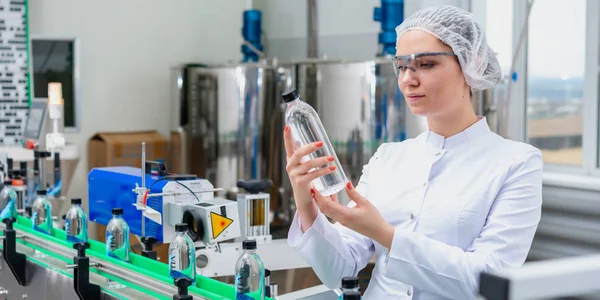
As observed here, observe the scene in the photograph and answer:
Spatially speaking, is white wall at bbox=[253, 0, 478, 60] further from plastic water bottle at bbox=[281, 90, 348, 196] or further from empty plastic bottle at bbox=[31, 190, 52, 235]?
plastic water bottle at bbox=[281, 90, 348, 196]

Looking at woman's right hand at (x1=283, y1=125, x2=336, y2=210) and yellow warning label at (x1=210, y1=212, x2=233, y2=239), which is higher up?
woman's right hand at (x1=283, y1=125, x2=336, y2=210)

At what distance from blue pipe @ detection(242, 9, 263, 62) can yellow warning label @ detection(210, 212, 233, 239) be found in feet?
10.2

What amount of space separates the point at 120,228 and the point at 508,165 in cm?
107

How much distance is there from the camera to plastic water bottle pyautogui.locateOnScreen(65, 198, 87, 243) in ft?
7.29


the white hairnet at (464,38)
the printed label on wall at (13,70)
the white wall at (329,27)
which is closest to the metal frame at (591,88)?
the white wall at (329,27)

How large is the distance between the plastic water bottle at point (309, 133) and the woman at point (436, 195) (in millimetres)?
30

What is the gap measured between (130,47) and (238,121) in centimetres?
105

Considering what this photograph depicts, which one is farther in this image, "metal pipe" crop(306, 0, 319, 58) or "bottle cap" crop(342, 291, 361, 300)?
"metal pipe" crop(306, 0, 319, 58)

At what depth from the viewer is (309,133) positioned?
148 centimetres

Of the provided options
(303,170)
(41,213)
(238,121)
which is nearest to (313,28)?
(238,121)

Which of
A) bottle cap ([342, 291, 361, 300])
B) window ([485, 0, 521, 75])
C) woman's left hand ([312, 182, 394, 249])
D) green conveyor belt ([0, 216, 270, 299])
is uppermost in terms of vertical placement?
window ([485, 0, 521, 75])

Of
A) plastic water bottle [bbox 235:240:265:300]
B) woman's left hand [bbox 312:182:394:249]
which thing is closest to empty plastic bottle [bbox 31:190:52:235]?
plastic water bottle [bbox 235:240:265:300]

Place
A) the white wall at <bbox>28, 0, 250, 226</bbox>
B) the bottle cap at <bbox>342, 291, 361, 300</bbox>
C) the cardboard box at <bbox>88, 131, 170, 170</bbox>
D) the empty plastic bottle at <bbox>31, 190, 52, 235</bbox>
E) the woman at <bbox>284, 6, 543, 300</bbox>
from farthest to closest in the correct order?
the white wall at <bbox>28, 0, 250, 226</bbox> < the cardboard box at <bbox>88, 131, 170, 170</bbox> < the empty plastic bottle at <bbox>31, 190, 52, 235</bbox> < the woman at <bbox>284, 6, 543, 300</bbox> < the bottle cap at <bbox>342, 291, 361, 300</bbox>

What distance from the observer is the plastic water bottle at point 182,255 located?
170cm
